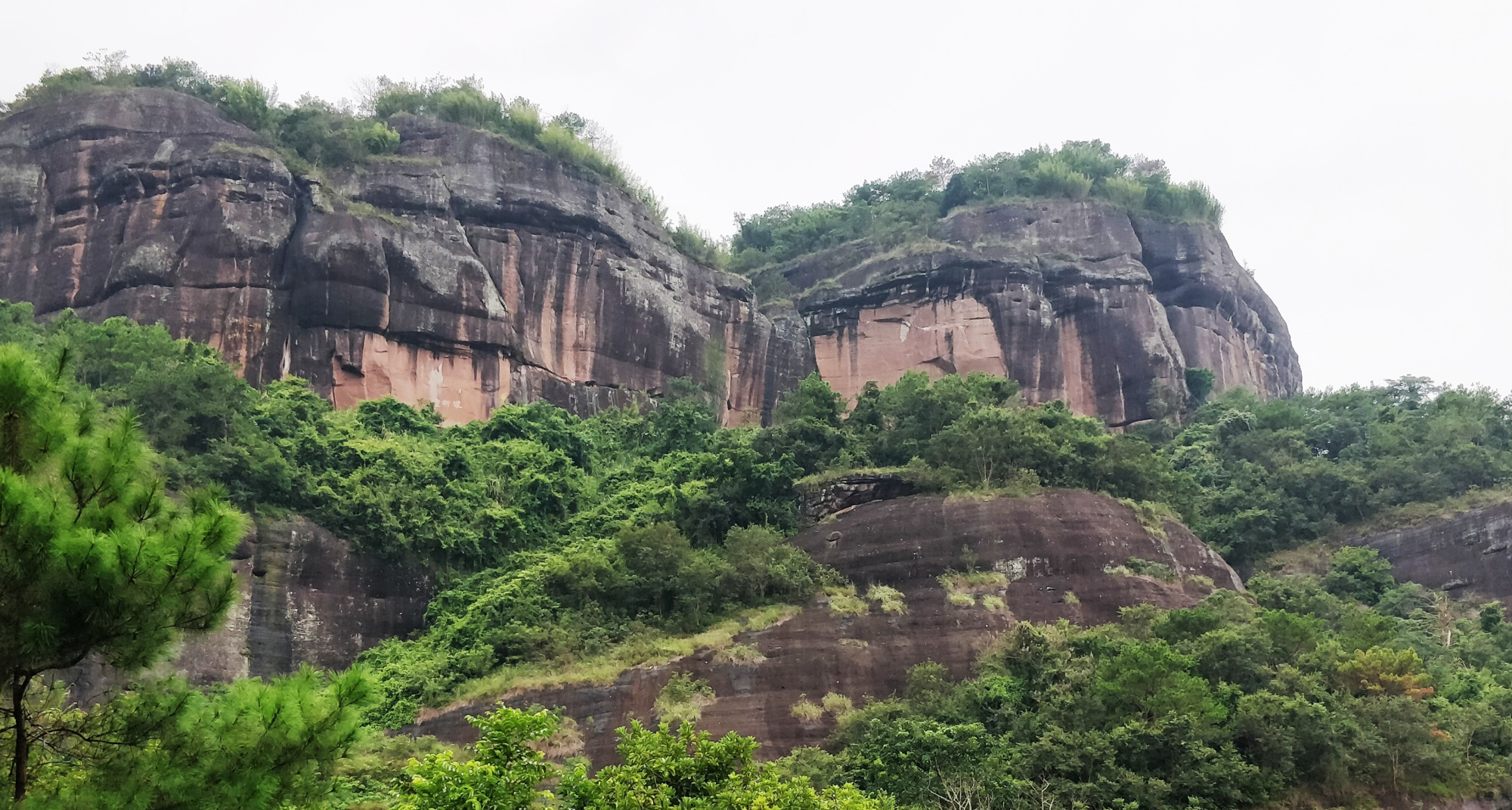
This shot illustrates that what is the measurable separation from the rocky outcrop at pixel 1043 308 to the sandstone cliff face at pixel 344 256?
7.28 metres

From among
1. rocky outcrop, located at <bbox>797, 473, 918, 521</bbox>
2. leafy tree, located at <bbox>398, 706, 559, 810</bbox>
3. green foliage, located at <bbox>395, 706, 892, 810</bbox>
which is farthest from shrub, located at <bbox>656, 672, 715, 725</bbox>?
leafy tree, located at <bbox>398, 706, 559, 810</bbox>

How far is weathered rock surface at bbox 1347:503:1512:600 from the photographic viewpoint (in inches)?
1037

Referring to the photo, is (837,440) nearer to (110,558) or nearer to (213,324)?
(213,324)

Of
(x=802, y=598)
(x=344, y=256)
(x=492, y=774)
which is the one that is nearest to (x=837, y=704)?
(x=802, y=598)

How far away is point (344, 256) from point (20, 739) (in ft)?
86.7

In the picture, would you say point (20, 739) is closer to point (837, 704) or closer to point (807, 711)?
point (807, 711)

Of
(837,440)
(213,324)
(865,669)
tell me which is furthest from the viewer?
(213,324)

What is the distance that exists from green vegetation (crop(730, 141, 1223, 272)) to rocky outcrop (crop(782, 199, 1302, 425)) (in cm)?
76

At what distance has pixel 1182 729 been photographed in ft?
52.9

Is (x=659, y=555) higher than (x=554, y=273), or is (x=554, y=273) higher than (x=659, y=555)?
(x=554, y=273)

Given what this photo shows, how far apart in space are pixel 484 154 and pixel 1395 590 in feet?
83.4

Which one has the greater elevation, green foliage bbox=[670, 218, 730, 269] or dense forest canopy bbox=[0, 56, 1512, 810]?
green foliage bbox=[670, 218, 730, 269]

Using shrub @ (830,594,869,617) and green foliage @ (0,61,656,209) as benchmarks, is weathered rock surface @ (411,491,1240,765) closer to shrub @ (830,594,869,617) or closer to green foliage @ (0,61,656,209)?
shrub @ (830,594,869,617)

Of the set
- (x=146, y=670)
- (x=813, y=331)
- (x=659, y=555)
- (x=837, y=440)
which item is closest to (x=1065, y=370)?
(x=813, y=331)
